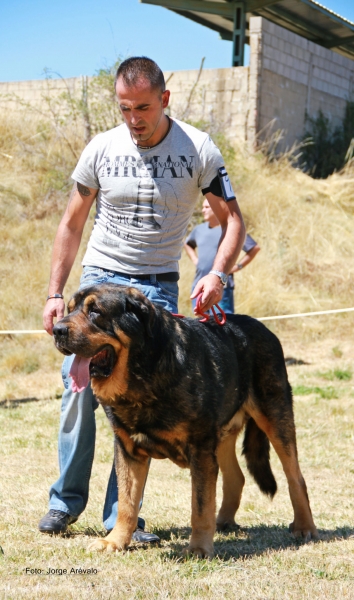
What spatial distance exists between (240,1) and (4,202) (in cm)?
809

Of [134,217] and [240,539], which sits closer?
[134,217]

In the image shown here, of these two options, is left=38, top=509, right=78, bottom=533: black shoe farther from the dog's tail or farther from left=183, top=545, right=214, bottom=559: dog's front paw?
the dog's tail

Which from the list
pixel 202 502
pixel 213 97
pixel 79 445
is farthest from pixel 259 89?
pixel 202 502

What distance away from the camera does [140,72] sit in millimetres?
4461

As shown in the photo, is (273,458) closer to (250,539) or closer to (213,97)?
(250,539)

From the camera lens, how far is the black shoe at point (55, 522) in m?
4.70

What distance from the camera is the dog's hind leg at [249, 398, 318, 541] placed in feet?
15.9

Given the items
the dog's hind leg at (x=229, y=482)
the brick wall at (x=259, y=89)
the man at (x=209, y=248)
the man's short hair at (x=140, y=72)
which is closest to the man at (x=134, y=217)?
the man's short hair at (x=140, y=72)

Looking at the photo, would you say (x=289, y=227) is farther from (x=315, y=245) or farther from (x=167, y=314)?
(x=167, y=314)

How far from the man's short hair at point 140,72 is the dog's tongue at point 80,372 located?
5.32 ft

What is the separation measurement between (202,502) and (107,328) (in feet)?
3.53

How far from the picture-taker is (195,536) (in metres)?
4.16

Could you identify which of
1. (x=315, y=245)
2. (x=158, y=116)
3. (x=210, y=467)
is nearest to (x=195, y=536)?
(x=210, y=467)

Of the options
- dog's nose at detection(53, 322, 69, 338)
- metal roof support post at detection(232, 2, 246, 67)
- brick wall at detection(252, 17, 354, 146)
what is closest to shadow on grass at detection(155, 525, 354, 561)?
dog's nose at detection(53, 322, 69, 338)
